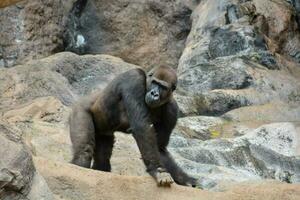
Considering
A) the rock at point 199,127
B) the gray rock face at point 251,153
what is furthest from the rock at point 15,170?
the rock at point 199,127

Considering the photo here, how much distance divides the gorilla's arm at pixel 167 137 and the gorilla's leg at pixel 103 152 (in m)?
0.67

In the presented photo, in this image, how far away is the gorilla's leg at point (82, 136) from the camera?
700 centimetres

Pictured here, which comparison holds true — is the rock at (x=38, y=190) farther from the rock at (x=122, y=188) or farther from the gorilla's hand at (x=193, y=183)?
the gorilla's hand at (x=193, y=183)

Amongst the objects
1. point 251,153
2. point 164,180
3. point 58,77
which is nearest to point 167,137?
point 164,180

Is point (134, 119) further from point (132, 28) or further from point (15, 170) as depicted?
point (132, 28)

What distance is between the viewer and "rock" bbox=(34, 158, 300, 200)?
538 cm

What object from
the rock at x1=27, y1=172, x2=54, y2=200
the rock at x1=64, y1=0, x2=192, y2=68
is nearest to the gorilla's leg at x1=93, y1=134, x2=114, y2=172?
the rock at x1=27, y1=172, x2=54, y2=200

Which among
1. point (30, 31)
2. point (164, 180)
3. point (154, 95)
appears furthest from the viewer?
point (30, 31)

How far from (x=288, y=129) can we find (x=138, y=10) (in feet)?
19.6

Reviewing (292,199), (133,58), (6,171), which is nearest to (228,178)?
(292,199)

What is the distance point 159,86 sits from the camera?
267 inches

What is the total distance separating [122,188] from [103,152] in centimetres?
202

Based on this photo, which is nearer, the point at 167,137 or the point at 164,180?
the point at 164,180

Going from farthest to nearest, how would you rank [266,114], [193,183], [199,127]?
[266,114] → [199,127] → [193,183]
